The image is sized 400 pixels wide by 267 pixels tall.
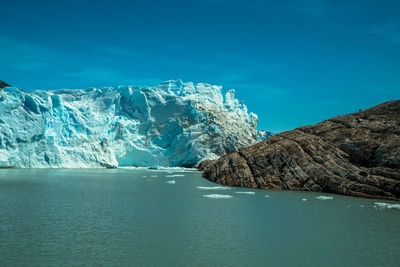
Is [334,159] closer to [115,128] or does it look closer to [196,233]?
[196,233]

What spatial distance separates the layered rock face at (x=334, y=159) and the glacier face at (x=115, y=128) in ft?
105

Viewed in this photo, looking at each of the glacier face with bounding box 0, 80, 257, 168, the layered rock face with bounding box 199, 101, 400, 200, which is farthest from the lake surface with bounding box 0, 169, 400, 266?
the glacier face with bounding box 0, 80, 257, 168

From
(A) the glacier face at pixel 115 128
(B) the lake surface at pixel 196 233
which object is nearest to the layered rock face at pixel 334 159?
(B) the lake surface at pixel 196 233

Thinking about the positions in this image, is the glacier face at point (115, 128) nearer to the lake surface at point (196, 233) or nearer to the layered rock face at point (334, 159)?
the layered rock face at point (334, 159)

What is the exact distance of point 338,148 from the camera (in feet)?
82.2

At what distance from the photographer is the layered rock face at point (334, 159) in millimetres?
21062

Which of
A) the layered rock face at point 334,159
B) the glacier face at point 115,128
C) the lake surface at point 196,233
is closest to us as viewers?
the lake surface at point 196,233

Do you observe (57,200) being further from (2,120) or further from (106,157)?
(106,157)

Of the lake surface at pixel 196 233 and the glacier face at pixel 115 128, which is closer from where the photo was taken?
the lake surface at pixel 196 233

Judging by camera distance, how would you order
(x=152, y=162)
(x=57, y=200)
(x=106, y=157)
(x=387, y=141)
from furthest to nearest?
1. (x=152, y=162)
2. (x=106, y=157)
3. (x=387, y=141)
4. (x=57, y=200)

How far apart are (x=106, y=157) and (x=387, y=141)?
150 ft

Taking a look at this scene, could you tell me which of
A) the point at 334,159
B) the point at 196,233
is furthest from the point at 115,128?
the point at 196,233

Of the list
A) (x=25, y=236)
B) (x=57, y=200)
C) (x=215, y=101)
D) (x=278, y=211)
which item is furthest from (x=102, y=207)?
(x=215, y=101)

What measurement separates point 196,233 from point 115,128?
57457 millimetres
